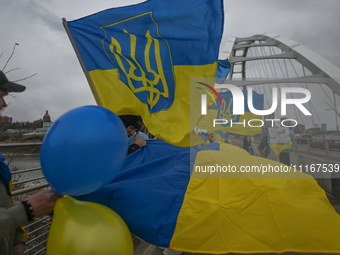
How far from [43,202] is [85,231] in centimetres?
35

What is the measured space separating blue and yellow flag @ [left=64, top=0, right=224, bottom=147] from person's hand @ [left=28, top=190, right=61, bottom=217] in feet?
3.88

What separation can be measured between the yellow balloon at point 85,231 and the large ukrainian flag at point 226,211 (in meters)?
0.27

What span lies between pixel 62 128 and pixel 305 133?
1340 inches

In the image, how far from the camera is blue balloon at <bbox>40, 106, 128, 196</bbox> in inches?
56.2

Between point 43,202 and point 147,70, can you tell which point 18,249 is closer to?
point 43,202

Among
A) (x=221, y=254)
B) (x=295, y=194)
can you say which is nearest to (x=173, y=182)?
(x=221, y=254)

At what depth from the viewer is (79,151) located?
4.68ft

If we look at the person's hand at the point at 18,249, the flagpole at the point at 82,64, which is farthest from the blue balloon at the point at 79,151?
the flagpole at the point at 82,64

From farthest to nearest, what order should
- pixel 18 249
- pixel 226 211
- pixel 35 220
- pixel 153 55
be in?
pixel 35 220 → pixel 153 55 → pixel 226 211 → pixel 18 249

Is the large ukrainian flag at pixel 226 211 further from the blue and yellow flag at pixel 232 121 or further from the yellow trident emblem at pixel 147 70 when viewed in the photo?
the blue and yellow flag at pixel 232 121

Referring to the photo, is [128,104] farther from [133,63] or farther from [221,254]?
[221,254]

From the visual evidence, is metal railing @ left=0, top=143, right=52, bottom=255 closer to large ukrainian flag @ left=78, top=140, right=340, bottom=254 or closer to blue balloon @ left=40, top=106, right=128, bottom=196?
blue balloon @ left=40, top=106, right=128, bottom=196

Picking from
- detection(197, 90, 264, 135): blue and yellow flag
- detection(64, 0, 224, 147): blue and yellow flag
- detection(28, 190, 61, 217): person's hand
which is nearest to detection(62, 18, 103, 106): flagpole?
detection(64, 0, 224, 147): blue and yellow flag

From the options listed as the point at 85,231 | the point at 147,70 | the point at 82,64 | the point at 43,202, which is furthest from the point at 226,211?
the point at 82,64
